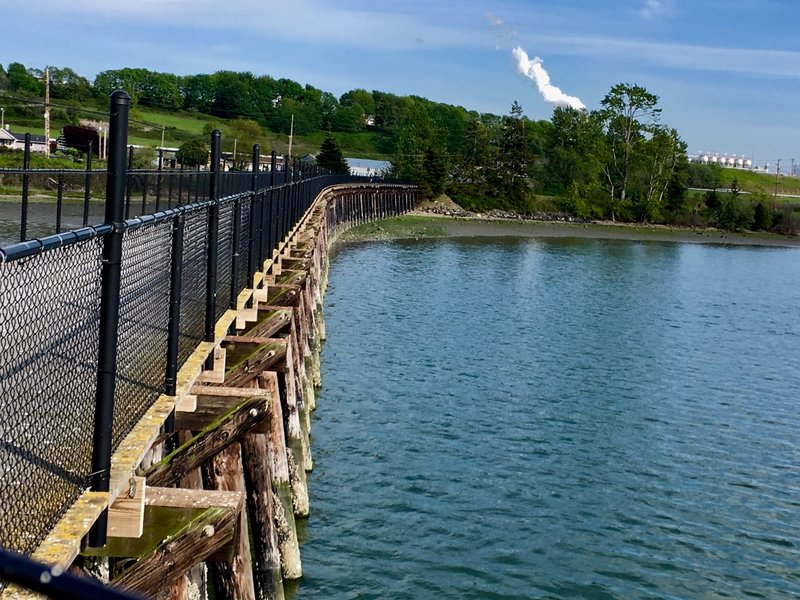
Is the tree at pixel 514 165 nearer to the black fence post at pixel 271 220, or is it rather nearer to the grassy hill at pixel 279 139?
the grassy hill at pixel 279 139

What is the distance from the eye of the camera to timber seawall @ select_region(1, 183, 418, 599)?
4789 millimetres

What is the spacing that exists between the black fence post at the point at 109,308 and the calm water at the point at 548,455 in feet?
20.9

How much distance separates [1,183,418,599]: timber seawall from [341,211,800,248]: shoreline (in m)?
51.0

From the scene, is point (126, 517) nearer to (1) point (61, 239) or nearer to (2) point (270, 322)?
(1) point (61, 239)

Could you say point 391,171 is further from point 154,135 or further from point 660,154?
point 154,135

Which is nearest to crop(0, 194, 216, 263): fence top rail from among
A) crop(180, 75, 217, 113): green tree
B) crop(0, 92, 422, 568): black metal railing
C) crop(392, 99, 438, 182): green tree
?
crop(0, 92, 422, 568): black metal railing

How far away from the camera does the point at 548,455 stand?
16.9m

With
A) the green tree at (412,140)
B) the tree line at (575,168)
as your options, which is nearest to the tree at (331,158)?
the tree line at (575,168)

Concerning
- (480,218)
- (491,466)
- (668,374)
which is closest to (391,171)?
(480,218)

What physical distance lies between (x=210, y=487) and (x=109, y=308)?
391 cm

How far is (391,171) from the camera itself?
4916 inches

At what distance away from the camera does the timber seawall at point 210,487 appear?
479 centimetres

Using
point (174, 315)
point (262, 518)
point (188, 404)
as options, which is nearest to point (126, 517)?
point (174, 315)

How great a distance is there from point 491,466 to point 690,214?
359 ft
